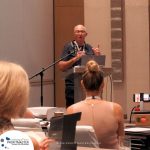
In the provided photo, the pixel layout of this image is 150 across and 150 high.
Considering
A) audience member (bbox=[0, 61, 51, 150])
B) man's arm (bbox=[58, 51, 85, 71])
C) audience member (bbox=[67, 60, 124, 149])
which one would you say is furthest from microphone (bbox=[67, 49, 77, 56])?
audience member (bbox=[0, 61, 51, 150])

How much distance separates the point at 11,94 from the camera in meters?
1.77

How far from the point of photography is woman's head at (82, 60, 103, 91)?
363 centimetres

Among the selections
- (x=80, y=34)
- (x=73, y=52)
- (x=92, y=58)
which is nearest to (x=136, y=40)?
(x=80, y=34)

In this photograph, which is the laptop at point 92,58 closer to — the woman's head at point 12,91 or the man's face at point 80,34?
the man's face at point 80,34

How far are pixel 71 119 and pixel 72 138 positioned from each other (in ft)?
0.48

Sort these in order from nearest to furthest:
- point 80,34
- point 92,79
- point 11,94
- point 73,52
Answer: point 11,94, point 92,79, point 73,52, point 80,34

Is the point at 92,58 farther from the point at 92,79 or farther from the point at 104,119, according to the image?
the point at 104,119

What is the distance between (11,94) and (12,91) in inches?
0.5

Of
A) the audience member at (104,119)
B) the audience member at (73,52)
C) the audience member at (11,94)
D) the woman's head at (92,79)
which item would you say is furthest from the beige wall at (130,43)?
the audience member at (11,94)

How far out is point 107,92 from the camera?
883 cm

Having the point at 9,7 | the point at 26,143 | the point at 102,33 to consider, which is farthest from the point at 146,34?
the point at 26,143

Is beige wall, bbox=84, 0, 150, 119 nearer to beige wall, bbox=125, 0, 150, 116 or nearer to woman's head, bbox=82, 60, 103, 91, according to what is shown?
beige wall, bbox=125, 0, 150, 116

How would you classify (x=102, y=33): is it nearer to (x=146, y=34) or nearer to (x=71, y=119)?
(x=146, y=34)

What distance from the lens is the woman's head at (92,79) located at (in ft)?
11.9
